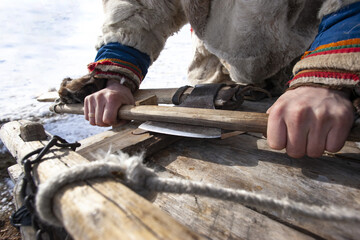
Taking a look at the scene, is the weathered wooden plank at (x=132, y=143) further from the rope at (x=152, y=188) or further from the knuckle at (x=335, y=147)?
the knuckle at (x=335, y=147)

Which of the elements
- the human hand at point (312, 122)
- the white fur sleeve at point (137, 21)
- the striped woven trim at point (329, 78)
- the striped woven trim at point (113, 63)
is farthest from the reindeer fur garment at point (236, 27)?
the human hand at point (312, 122)

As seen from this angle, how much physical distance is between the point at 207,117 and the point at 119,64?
29.5 inches

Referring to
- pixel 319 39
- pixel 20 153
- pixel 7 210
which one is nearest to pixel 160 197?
pixel 20 153

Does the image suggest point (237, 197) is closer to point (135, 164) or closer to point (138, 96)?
point (135, 164)

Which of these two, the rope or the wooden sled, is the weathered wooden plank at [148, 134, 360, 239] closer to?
the wooden sled

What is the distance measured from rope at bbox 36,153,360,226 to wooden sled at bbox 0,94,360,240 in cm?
2

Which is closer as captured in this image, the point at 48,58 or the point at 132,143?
the point at 132,143

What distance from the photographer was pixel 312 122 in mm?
618

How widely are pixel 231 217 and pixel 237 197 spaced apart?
21 centimetres

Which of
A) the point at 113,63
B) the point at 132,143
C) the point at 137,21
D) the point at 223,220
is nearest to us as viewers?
the point at 223,220

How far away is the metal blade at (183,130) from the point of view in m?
0.79

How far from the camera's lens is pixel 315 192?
604 mm

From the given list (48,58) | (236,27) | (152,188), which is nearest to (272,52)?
(236,27)

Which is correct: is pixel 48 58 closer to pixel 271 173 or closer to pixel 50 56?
pixel 50 56
